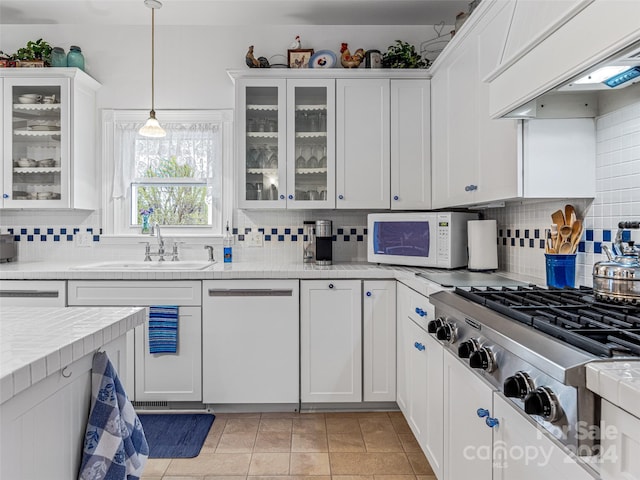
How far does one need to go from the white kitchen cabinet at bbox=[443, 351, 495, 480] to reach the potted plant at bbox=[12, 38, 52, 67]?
330cm

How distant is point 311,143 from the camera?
300cm

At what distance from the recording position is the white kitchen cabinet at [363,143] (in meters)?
2.96

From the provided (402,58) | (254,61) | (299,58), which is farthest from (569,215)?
(254,61)

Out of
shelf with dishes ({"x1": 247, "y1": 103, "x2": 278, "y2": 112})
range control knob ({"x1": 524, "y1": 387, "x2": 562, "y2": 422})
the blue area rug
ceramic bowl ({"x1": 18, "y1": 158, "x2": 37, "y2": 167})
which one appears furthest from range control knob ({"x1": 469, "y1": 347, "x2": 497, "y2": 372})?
ceramic bowl ({"x1": 18, "y1": 158, "x2": 37, "y2": 167})

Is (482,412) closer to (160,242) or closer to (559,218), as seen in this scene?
(559,218)

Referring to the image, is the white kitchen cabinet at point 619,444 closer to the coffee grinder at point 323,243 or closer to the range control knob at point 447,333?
the range control knob at point 447,333

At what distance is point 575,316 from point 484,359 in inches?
10.4

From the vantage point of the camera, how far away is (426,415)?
1979 millimetres

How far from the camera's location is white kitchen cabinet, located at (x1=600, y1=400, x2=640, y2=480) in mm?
704

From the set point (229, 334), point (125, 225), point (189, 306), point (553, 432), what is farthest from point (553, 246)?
point (125, 225)

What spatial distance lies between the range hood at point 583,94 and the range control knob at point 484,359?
0.82 m

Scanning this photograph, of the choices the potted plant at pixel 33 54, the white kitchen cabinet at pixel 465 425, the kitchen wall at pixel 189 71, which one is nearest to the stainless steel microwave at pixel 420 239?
the kitchen wall at pixel 189 71

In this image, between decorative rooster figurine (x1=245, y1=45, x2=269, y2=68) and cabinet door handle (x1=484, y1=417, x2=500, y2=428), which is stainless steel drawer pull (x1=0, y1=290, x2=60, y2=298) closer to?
decorative rooster figurine (x1=245, y1=45, x2=269, y2=68)

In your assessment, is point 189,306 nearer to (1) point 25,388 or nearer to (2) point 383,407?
(2) point 383,407
